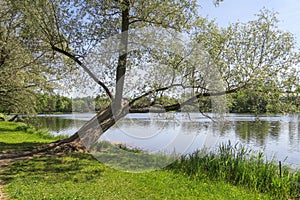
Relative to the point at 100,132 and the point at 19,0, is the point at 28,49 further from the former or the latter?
the point at 100,132

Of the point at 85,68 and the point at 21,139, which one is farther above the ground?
the point at 85,68

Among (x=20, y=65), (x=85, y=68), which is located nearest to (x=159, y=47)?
(x=85, y=68)

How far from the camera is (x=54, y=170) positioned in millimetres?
8203

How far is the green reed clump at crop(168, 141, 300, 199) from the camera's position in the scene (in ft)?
23.9

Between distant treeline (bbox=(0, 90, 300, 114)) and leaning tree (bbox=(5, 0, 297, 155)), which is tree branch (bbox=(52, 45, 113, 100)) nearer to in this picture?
leaning tree (bbox=(5, 0, 297, 155))

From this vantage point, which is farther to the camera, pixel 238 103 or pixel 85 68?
pixel 238 103

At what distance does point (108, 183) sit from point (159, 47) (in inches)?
231

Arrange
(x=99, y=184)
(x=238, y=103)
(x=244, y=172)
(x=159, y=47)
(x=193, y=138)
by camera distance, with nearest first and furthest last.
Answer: (x=99, y=184)
(x=244, y=172)
(x=159, y=47)
(x=238, y=103)
(x=193, y=138)

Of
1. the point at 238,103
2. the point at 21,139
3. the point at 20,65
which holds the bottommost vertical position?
the point at 21,139

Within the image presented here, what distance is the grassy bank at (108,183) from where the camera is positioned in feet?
20.3

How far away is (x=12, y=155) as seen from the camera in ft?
33.6

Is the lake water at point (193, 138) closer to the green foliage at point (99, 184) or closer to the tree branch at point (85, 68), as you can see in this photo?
the tree branch at point (85, 68)

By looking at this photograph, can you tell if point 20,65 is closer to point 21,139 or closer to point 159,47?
point 21,139

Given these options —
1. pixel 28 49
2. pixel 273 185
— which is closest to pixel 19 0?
pixel 28 49
